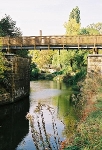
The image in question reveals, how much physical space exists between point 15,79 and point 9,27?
93.2 feet

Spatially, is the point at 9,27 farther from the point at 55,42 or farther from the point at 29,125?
the point at 29,125

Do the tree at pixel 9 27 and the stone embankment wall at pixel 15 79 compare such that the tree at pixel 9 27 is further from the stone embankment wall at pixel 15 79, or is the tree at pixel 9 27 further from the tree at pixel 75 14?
the tree at pixel 75 14

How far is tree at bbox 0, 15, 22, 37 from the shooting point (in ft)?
201

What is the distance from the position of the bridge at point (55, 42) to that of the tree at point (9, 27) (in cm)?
2262

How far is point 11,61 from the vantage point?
35312 mm

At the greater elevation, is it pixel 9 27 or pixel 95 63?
pixel 9 27

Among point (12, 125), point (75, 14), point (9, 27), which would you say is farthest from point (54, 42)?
point (75, 14)

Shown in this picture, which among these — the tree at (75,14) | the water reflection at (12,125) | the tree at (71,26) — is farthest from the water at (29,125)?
the tree at (75,14)

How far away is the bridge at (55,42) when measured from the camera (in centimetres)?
3503

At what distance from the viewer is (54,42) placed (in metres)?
Result: 36.9

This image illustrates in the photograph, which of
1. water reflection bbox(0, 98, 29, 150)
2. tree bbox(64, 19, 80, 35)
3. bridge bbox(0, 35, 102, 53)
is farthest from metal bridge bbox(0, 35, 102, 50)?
tree bbox(64, 19, 80, 35)

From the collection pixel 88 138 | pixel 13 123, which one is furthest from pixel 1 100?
pixel 88 138

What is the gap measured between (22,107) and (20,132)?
11417mm

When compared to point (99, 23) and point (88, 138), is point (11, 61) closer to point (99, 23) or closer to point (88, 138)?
point (88, 138)
